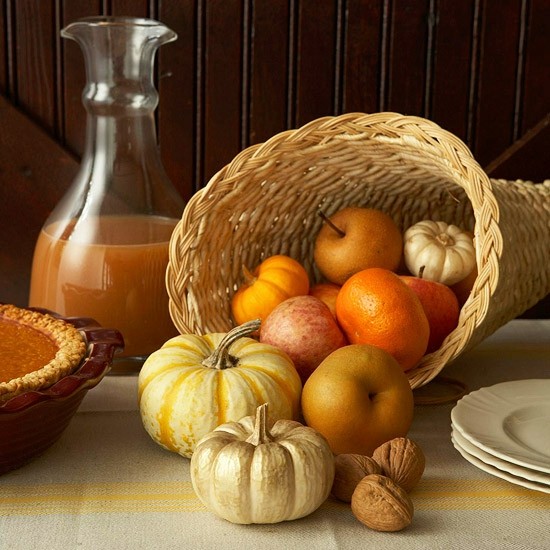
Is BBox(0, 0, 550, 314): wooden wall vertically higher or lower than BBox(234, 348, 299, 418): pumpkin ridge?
higher

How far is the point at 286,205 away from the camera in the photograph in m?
1.32

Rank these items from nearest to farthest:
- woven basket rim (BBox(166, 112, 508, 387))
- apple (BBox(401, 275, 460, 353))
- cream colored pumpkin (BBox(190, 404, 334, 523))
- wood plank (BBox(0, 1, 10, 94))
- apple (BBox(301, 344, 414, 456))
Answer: cream colored pumpkin (BBox(190, 404, 334, 523)) → apple (BBox(301, 344, 414, 456)) → woven basket rim (BBox(166, 112, 508, 387)) → apple (BBox(401, 275, 460, 353)) → wood plank (BBox(0, 1, 10, 94))

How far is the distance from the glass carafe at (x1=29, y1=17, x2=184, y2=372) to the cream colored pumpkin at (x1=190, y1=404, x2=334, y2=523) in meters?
0.45

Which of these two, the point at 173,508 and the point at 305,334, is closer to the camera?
the point at 173,508

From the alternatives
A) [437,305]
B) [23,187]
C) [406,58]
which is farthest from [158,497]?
[406,58]

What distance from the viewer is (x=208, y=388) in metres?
0.92

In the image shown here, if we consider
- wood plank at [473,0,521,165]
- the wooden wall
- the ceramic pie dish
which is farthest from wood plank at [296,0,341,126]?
the ceramic pie dish

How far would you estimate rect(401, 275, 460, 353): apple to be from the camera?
1.14 metres

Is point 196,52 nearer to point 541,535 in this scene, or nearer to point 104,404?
point 104,404

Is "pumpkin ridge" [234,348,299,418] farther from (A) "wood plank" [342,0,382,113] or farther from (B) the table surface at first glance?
(A) "wood plank" [342,0,382,113]

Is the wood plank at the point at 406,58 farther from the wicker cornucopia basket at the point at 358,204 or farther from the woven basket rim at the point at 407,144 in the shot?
the woven basket rim at the point at 407,144

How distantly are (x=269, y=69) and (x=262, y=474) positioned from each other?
104 cm

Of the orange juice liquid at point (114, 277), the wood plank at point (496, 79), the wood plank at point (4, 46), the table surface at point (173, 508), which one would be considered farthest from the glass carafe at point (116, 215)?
the wood plank at point (496, 79)

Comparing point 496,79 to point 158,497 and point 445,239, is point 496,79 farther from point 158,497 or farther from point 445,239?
point 158,497
